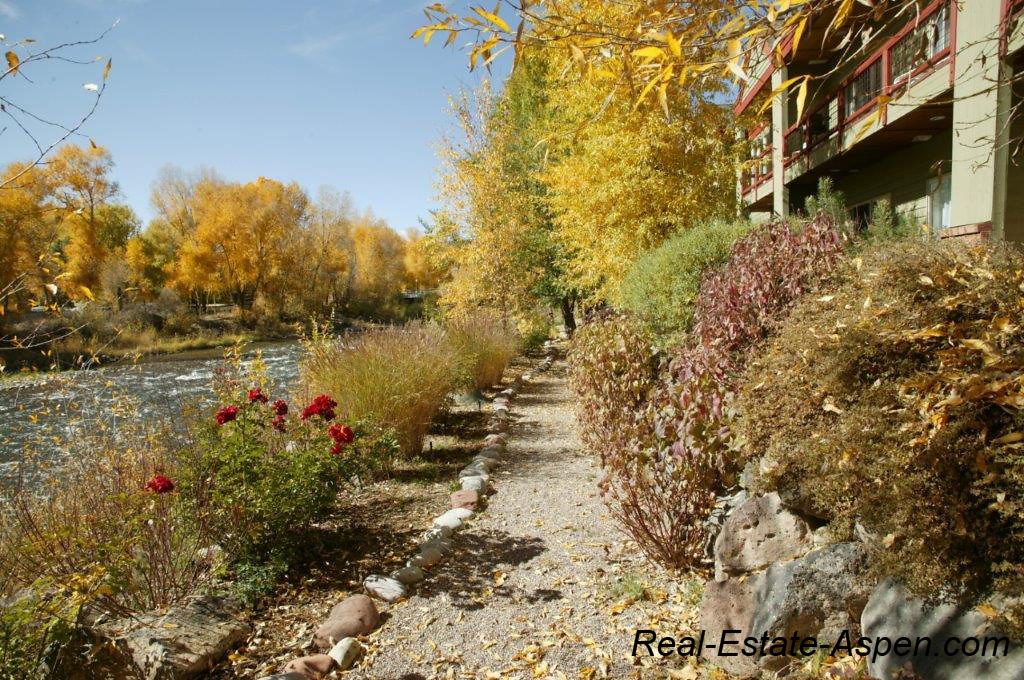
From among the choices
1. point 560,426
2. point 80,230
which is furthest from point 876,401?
point 80,230

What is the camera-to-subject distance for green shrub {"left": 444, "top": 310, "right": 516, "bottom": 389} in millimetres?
9453

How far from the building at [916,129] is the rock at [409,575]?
10.8ft

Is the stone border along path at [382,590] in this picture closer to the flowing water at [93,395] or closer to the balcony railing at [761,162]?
the flowing water at [93,395]

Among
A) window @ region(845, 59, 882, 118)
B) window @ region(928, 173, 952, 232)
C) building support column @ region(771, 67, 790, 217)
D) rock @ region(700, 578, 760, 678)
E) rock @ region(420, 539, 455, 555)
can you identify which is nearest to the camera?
rock @ region(700, 578, 760, 678)

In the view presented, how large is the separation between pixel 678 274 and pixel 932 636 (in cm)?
514

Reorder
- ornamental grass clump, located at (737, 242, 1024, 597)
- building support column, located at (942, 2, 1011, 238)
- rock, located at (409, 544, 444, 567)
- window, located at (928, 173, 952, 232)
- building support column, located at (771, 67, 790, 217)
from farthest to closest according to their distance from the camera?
building support column, located at (771, 67, 790, 217) → window, located at (928, 173, 952, 232) → building support column, located at (942, 2, 1011, 238) → rock, located at (409, 544, 444, 567) → ornamental grass clump, located at (737, 242, 1024, 597)

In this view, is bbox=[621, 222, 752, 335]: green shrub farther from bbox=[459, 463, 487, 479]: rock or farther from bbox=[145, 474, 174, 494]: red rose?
bbox=[145, 474, 174, 494]: red rose

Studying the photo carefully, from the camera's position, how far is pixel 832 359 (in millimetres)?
2523

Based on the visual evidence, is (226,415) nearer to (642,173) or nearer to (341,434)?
(341,434)

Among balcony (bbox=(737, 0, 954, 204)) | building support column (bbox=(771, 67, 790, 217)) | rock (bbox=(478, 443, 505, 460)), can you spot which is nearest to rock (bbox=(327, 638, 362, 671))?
rock (bbox=(478, 443, 505, 460))

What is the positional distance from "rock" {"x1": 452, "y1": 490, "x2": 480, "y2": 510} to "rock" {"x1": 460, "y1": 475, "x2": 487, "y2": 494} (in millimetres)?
106

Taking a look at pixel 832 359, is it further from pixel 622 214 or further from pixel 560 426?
pixel 622 214

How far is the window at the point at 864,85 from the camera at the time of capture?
29.0 ft

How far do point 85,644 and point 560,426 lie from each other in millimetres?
5972
